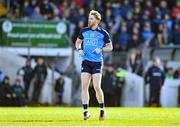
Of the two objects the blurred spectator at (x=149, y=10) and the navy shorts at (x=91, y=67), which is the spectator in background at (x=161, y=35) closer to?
the blurred spectator at (x=149, y=10)

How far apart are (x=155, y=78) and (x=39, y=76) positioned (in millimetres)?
4658

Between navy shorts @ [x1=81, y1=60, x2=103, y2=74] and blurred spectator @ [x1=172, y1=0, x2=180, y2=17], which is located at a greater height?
blurred spectator @ [x1=172, y1=0, x2=180, y2=17]

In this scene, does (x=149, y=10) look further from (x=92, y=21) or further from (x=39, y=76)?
(x=92, y=21)

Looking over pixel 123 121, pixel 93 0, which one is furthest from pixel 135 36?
pixel 123 121

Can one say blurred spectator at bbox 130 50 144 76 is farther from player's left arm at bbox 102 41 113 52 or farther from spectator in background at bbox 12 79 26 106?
player's left arm at bbox 102 41 113 52

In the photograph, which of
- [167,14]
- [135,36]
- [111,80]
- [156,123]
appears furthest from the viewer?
[167,14]

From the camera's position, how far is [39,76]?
2842 centimetres

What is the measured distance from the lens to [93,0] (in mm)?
33000

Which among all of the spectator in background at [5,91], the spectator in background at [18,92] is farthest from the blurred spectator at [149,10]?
the spectator in background at [5,91]

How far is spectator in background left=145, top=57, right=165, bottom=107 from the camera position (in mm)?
26844

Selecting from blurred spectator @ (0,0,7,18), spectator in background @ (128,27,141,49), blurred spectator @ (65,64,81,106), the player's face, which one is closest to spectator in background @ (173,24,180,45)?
spectator in background @ (128,27,141,49)

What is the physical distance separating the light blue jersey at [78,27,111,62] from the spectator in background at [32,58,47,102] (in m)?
12.2

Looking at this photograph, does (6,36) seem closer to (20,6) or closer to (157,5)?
(20,6)

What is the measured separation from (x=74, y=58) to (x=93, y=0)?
14.8 ft
